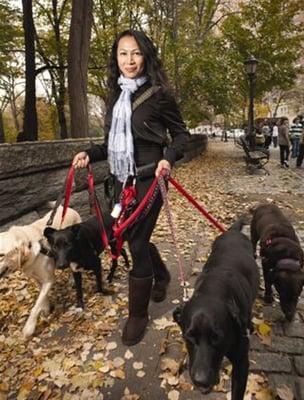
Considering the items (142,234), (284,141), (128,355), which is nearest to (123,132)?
(142,234)

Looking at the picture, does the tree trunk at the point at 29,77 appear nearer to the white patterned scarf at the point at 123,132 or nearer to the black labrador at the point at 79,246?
the black labrador at the point at 79,246

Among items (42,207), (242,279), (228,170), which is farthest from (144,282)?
(228,170)

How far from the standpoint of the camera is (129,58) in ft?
9.73

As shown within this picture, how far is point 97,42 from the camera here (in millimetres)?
17016

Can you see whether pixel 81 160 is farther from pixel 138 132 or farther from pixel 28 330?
pixel 28 330

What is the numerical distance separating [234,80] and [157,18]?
615 centimetres

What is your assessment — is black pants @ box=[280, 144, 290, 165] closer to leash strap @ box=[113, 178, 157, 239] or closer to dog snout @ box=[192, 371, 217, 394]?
leash strap @ box=[113, 178, 157, 239]

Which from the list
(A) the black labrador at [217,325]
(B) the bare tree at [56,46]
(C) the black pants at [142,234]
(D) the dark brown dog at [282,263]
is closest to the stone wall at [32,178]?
(C) the black pants at [142,234]

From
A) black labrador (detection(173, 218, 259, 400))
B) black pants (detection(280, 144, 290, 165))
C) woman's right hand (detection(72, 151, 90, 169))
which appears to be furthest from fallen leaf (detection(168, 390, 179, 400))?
black pants (detection(280, 144, 290, 165))

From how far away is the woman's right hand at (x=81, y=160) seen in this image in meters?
3.21

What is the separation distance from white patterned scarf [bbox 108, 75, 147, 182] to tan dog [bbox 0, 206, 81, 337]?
1.08 metres

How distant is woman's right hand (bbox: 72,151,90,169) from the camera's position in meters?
3.21

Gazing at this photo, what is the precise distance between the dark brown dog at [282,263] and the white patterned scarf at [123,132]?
1576 millimetres

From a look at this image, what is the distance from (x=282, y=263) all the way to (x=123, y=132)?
1.83 meters
